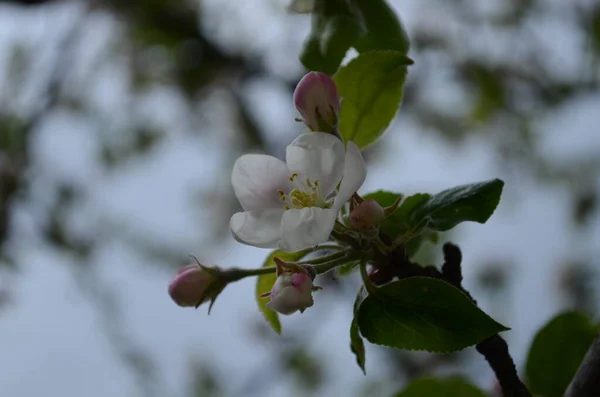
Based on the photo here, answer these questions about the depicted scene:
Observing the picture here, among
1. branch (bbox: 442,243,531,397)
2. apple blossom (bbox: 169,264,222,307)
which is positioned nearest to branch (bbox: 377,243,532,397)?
branch (bbox: 442,243,531,397)

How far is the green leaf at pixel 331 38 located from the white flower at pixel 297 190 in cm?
7

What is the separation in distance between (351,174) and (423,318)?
9 cm

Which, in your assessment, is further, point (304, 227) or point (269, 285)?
point (269, 285)

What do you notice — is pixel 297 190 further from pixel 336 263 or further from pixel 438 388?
pixel 438 388

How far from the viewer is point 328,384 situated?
2559 mm

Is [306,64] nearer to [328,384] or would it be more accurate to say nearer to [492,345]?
[492,345]

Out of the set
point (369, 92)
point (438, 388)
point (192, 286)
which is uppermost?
point (369, 92)

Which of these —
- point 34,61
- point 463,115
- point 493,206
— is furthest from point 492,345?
point 463,115

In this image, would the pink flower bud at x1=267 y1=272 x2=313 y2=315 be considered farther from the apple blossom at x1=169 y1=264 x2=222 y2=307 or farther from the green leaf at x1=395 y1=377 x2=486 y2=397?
the green leaf at x1=395 y1=377 x2=486 y2=397

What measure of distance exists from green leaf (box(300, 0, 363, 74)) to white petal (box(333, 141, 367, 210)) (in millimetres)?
99

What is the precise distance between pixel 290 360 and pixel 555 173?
4.83ft

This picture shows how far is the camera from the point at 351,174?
36cm

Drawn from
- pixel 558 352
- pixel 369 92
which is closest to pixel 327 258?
pixel 369 92

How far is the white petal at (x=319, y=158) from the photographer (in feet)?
1.25
